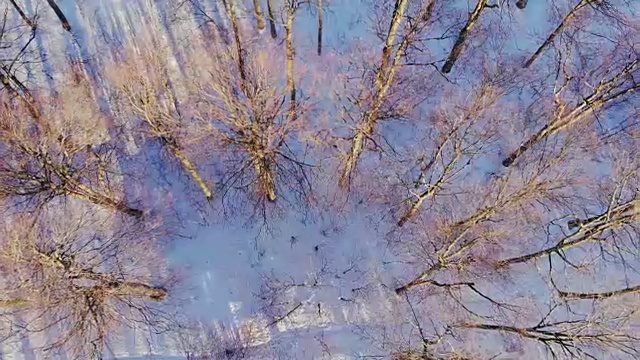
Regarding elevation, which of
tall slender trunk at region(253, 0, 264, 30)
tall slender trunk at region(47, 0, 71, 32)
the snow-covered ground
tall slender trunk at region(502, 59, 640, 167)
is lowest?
the snow-covered ground

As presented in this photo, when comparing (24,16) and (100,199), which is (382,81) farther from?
(24,16)

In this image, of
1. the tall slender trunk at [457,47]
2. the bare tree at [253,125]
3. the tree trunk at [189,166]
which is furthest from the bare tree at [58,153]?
the tall slender trunk at [457,47]

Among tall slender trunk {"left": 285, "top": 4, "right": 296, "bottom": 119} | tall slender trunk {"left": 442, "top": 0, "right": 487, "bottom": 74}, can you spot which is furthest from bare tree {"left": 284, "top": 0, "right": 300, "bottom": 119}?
tall slender trunk {"left": 442, "top": 0, "right": 487, "bottom": 74}

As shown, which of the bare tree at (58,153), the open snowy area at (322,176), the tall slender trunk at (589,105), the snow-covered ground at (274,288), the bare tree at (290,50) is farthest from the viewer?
the snow-covered ground at (274,288)

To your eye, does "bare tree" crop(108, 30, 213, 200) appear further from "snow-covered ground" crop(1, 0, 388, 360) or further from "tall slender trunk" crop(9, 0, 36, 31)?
"tall slender trunk" crop(9, 0, 36, 31)

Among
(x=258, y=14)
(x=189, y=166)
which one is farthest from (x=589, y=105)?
(x=189, y=166)

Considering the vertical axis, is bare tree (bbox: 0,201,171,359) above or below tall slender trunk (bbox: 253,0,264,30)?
below

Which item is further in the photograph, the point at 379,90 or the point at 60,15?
the point at 60,15

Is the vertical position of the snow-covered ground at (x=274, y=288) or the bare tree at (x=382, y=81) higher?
the bare tree at (x=382, y=81)

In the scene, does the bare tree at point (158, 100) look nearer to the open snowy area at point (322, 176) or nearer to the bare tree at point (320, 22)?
the open snowy area at point (322, 176)

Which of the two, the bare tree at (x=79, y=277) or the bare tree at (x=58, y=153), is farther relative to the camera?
the bare tree at (x=58, y=153)

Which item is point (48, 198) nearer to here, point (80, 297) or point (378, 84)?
point (80, 297)
